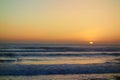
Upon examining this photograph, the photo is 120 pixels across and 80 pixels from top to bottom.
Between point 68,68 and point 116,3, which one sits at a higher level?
point 116,3

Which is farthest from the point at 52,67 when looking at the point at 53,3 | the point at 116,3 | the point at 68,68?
the point at 116,3

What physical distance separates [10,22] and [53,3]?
0.83 meters

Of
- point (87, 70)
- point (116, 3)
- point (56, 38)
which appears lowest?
point (87, 70)

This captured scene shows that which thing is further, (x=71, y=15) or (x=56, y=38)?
(x=56, y=38)

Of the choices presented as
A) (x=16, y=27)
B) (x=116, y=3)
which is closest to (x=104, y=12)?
(x=116, y=3)

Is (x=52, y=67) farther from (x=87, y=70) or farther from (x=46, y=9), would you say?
(x=46, y=9)

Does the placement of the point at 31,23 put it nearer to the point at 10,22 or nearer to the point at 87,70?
the point at 10,22

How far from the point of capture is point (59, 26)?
4375 mm

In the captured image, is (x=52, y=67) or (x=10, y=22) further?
(x=52, y=67)

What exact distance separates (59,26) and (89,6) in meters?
0.66

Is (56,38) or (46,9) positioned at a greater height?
(46,9)

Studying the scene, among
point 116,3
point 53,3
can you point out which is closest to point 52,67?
point 53,3

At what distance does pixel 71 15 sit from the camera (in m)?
4.34

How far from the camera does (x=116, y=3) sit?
4371 millimetres
